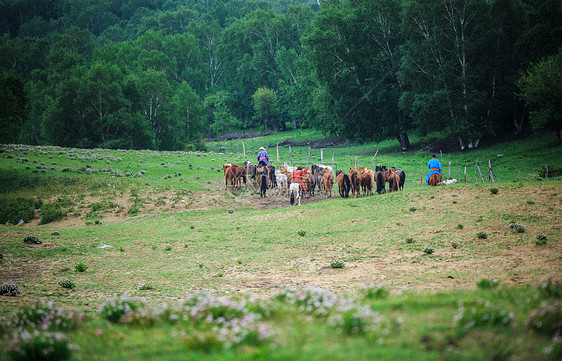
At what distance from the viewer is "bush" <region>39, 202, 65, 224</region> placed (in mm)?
22719

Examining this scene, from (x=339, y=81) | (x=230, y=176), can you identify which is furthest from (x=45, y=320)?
(x=339, y=81)

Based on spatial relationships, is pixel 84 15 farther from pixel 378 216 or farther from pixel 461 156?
pixel 378 216

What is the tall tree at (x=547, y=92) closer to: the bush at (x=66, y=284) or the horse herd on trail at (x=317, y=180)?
the horse herd on trail at (x=317, y=180)

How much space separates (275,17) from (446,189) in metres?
80.0

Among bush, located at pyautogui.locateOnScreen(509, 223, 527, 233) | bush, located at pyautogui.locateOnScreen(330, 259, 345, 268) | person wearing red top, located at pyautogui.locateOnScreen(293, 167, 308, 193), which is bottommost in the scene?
bush, located at pyautogui.locateOnScreen(330, 259, 345, 268)

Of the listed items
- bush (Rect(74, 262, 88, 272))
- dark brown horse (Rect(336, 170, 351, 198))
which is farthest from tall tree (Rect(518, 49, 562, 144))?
bush (Rect(74, 262, 88, 272))

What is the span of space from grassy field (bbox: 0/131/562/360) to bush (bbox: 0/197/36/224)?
121 millimetres

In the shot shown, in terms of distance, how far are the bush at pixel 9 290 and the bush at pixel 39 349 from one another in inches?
259

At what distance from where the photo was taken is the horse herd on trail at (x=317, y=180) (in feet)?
85.3

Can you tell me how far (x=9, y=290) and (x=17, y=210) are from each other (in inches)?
598

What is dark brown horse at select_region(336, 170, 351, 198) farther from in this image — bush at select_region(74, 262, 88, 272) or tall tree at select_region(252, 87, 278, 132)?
tall tree at select_region(252, 87, 278, 132)

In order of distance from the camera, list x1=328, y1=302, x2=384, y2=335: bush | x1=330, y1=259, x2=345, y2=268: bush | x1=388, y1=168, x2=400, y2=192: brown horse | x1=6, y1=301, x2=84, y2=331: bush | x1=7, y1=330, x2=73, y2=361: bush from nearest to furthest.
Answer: x1=7, y1=330, x2=73, y2=361: bush → x1=328, y1=302, x2=384, y2=335: bush → x1=6, y1=301, x2=84, y2=331: bush → x1=330, y1=259, x2=345, y2=268: bush → x1=388, y1=168, x2=400, y2=192: brown horse

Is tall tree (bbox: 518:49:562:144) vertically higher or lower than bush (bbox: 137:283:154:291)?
higher

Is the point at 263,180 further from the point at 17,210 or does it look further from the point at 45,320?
the point at 45,320
